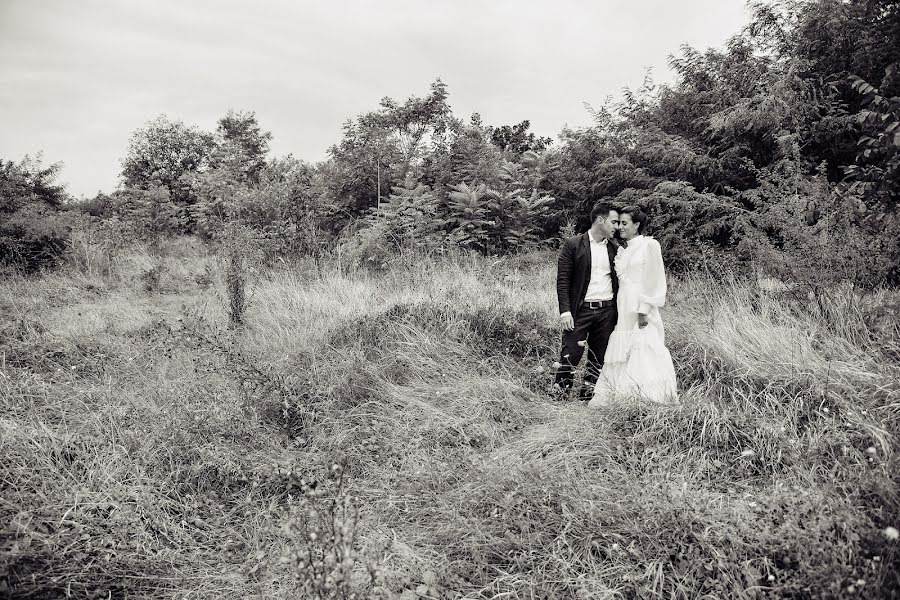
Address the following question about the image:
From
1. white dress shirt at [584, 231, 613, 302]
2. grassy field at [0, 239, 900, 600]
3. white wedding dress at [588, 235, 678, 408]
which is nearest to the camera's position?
grassy field at [0, 239, 900, 600]

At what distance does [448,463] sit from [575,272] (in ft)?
6.91

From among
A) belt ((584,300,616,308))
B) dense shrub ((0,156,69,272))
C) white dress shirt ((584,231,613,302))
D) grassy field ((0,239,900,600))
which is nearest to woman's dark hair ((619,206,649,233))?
white dress shirt ((584,231,613,302))

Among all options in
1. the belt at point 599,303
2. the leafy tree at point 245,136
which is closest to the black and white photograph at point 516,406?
the belt at point 599,303

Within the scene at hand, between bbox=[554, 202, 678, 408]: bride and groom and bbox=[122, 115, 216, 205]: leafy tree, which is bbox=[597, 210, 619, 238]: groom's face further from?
bbox=[122, 115, 216, 205]: leafy tree

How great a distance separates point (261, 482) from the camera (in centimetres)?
337

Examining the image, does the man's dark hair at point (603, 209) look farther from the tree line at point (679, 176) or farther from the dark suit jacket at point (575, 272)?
the tree line at point (679, 176)

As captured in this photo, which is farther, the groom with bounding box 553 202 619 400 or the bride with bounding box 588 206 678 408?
the groom with bounding box 553 202 619 400

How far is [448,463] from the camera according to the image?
3328 millimetres

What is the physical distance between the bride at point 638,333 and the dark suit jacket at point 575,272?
0.29 m

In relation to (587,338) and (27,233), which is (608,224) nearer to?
(587,338)

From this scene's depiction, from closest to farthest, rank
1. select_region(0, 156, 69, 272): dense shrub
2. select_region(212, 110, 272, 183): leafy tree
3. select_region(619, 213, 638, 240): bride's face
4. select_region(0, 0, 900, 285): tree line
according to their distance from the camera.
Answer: select_region(619, 213, 638, 240): bride's face < select_region(0, 0, 900, 285): tree line < select_region(0, 156, 69, 272): dense shrub < select_region(212, 110, 272, 183): leafy tree

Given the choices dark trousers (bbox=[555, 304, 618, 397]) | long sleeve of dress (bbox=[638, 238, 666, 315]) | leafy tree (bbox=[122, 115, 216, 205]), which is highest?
leafy tree (bbox=[122, 115, 216, 205])

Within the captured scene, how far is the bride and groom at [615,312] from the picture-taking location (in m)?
3.82

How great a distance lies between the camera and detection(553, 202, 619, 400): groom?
4320 millimetres
